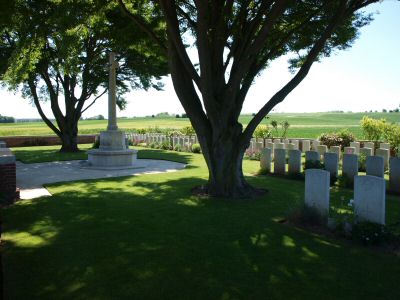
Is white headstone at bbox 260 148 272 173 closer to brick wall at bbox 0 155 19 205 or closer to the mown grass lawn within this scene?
the mown grass lawn

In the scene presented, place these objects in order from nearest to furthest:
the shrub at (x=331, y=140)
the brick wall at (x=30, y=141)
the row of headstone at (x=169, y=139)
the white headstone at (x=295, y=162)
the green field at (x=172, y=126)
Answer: the white headstone at (x=295, y=162), the shrub at (x=331, y=140), the row of headstone at (x=169, y=139), the brick wall at (x=30, y=141), the green field at (x=172, y=126)

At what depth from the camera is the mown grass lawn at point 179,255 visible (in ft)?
13.1

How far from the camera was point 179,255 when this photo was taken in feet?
16.3

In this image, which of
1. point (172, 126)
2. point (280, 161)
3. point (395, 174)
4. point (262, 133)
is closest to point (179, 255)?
point (395, 174)

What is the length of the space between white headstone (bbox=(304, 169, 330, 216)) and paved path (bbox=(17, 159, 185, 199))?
627cm

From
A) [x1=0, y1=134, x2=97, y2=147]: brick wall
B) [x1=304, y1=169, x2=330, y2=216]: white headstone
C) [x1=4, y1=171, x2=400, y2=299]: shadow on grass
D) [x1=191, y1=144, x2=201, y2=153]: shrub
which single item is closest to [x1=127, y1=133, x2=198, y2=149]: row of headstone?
[x1=191, y1=144, x2=201, y2=153]: shrub

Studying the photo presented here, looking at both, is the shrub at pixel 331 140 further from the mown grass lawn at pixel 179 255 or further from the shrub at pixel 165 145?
the mown grass lawn at pixel 179 255

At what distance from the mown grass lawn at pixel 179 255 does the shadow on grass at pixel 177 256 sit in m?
0.01

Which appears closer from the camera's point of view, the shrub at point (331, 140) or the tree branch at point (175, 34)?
the tree branch at point (175, 34)

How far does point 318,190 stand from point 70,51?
12.3 m

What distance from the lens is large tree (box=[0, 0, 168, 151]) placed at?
36.8ft

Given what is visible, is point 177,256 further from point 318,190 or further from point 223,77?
point 223,77

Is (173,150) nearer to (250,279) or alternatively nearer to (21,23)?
(21,23)

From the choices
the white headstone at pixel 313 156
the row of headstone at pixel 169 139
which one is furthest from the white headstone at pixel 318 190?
the row of headstone at pixel 169 139
